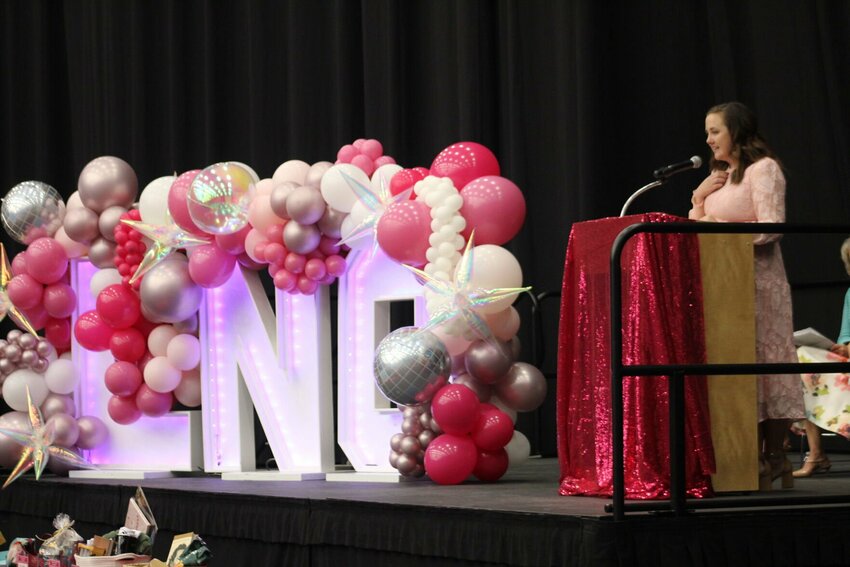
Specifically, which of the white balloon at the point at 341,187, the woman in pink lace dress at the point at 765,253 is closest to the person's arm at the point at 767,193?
the woman in pink lace dress at the point at 765,253

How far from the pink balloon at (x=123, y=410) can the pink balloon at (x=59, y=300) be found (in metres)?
0.63

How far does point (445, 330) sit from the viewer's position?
5.23 m

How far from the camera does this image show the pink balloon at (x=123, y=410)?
6.21m

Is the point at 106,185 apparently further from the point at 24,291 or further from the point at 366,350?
the point at 366,350

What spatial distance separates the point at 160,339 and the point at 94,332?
339 millimetres

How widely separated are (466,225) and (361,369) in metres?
0.90

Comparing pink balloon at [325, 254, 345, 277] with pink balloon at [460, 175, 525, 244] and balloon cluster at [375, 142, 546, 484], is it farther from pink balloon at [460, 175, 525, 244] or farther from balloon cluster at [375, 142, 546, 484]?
pink balloon at [460, 175, 525, 244]

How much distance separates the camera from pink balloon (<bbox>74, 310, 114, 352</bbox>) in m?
6.21

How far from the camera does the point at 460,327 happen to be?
17.1 ft

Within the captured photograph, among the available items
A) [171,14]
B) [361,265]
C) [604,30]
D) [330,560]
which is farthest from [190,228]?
[171,14]

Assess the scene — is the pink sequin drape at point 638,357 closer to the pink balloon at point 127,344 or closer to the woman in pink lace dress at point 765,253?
the woman in pink lace dress at point 765,253

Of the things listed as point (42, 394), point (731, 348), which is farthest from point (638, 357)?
point (42, 394)

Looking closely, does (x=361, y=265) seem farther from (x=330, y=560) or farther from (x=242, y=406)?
(x=330, y=560)

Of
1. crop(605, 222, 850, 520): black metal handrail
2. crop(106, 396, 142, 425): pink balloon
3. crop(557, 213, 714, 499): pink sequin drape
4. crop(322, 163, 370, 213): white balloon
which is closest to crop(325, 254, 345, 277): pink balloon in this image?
crop(322, 163, 370, 213): white balloon
